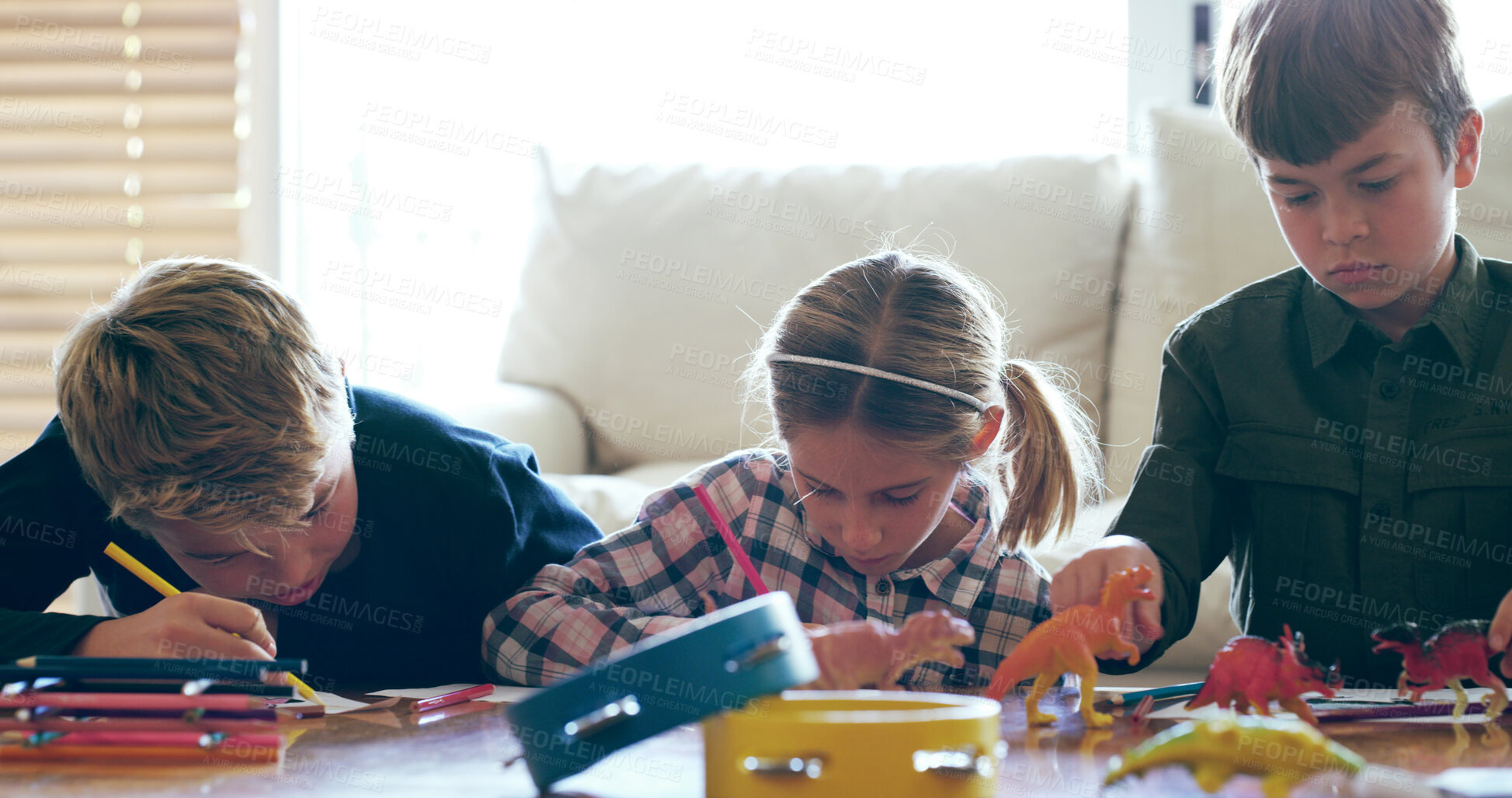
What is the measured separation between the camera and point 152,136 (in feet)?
7.55

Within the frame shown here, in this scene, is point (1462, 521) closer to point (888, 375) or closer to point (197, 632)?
point (888, 375)

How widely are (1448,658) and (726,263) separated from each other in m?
1.38

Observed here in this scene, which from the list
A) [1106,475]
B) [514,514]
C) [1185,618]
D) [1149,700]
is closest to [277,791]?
[1149,700]

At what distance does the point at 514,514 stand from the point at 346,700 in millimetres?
340

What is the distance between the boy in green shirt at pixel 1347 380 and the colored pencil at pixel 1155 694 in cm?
9

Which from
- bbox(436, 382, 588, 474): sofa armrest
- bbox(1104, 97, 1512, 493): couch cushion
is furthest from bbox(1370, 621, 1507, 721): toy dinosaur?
bbox(436, 382, 588, 474): sofa armrest

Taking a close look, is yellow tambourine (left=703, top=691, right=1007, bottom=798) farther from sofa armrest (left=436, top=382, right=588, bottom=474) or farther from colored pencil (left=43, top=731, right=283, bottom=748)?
sofa armrest (left=436, top=382, right=588, bottom=474)

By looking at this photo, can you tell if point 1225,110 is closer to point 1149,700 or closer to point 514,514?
point 1149,700

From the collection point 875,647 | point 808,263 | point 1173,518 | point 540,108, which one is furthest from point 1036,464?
point 540,108

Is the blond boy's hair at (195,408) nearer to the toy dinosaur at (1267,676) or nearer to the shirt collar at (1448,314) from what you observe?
the toy dinosaur at (1267,676)

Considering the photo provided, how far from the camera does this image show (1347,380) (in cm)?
104

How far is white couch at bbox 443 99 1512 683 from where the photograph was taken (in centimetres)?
171

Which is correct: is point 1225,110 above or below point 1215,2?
below

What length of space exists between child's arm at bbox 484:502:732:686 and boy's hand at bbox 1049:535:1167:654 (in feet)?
0.99
